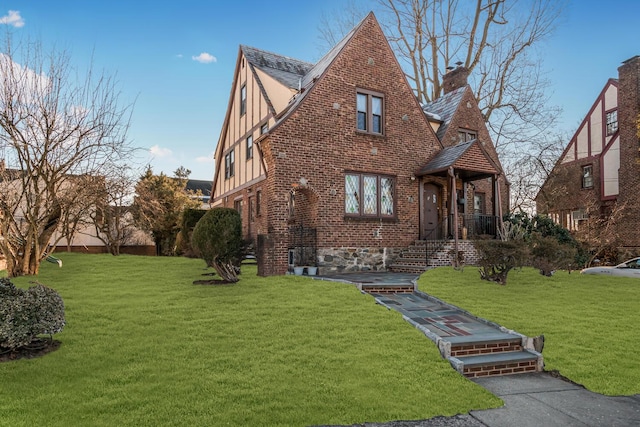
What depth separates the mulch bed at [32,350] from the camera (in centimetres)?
568

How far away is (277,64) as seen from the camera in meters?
20.5

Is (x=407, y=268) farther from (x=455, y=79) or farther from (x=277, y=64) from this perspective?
(x=455, y=79)

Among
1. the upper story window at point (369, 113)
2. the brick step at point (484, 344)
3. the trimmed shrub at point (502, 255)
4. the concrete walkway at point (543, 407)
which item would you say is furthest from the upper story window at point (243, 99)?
the brick step at point (484, 344)

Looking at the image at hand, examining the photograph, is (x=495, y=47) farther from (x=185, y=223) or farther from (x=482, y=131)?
(x=185, y=223)

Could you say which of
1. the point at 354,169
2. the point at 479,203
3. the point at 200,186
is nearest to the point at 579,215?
the point at 479,203

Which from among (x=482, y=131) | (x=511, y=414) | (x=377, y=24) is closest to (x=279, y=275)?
(x=511, y=414)

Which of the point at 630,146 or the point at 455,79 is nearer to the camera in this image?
the point at 455,79

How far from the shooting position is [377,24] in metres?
16.4

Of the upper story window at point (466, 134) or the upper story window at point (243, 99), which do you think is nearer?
the upper story window at point (466, 134)

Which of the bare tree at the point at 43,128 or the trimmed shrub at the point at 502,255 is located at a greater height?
the bare tree at the point at 43,128

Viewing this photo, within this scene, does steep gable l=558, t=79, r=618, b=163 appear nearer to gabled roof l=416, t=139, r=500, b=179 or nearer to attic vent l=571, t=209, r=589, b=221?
attic vent l=571, t=209, r=589, b=221

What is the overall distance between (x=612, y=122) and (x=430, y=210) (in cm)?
1666

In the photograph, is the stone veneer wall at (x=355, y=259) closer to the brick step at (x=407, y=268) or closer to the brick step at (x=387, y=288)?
the brick step at (x=407, y=268)

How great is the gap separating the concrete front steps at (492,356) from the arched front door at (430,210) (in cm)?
974
